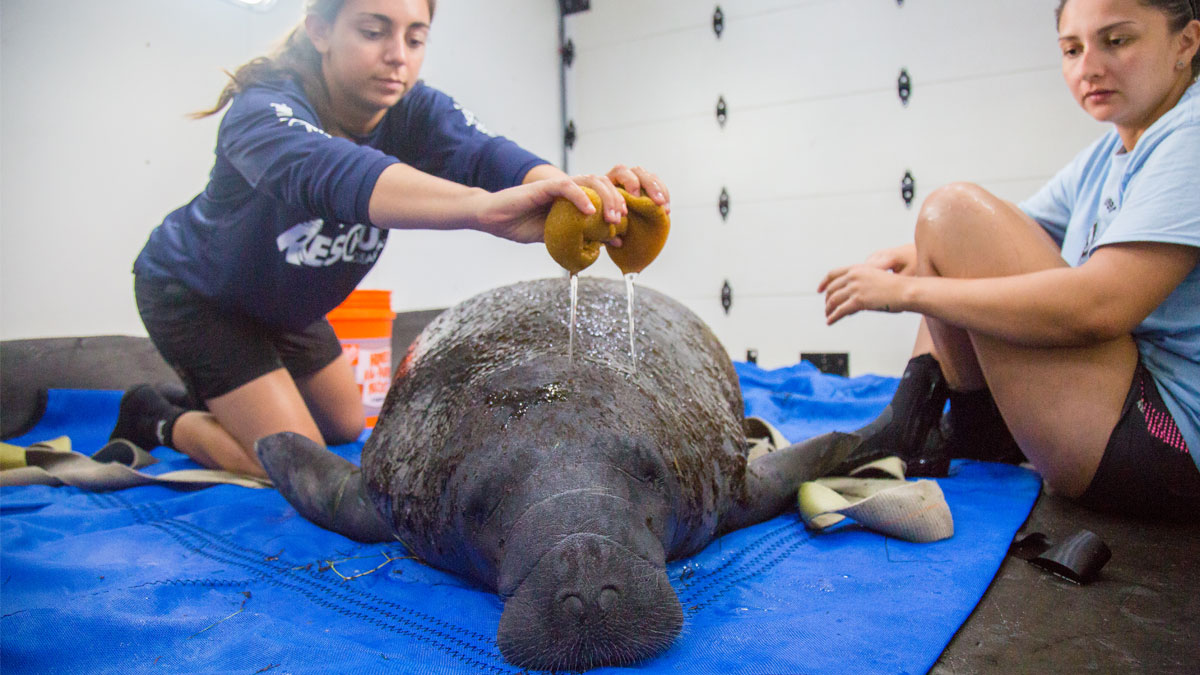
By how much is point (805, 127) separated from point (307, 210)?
5.66m

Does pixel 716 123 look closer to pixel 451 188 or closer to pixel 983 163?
pixel 983 163

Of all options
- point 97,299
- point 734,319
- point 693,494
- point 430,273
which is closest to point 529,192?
point 693,494

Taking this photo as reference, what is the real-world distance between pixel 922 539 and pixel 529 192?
5.43 feet

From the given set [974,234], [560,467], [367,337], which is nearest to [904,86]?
[974,234]

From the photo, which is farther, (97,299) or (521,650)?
(97,299)

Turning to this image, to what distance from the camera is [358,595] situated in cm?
203

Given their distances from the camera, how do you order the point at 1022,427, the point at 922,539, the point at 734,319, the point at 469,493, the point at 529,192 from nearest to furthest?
the point at 529,192 → the point at 469,493 → the point at 922,539 → the point at 1022,427 → the point at 734,319

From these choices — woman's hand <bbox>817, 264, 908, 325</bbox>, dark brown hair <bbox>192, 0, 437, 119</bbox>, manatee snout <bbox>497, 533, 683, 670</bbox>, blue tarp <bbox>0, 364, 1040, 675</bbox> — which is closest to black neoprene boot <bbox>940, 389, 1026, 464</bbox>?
blue tarp <bbox>0, 364, 1040, 675</bbox>

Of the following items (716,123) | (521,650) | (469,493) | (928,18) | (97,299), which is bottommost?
(521,650)

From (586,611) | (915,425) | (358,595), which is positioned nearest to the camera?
(586,611)

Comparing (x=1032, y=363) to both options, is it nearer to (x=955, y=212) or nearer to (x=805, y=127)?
(x=955, y=212)

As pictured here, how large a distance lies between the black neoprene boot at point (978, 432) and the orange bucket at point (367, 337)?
125 inches

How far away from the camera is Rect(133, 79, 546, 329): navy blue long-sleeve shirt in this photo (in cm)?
206

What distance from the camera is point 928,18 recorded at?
6.40m
